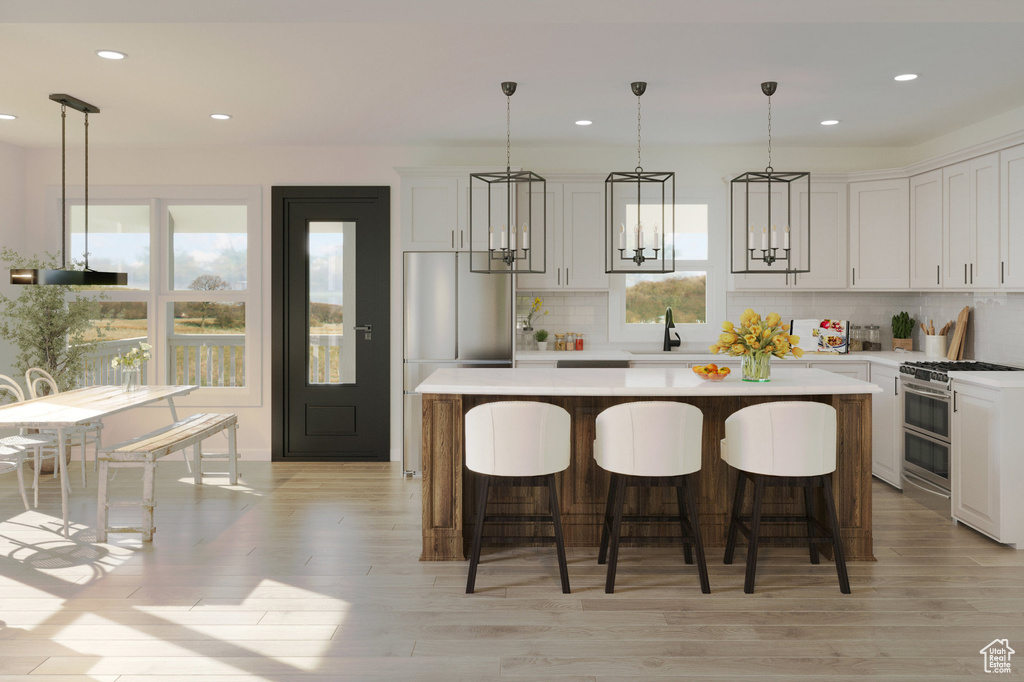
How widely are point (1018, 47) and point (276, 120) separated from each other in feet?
15.4

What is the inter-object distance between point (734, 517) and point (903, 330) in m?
3.51

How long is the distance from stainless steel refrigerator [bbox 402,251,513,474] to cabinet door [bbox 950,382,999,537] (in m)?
3.12

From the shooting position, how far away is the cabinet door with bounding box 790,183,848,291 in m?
5.91

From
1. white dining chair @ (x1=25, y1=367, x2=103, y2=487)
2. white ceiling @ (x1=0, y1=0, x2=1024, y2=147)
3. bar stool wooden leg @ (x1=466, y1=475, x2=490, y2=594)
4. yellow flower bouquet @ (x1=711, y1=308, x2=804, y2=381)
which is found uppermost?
white ceiling @ (x1=0, y1=0, x2=1024, y2=147)

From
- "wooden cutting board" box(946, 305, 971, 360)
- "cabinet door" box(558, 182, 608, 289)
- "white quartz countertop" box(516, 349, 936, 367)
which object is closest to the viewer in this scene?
"wooden cutting board" box(946, 305, 971, 360)

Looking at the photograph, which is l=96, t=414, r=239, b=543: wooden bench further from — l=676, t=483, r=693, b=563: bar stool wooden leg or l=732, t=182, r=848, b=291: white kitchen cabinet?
l=732, t=182, r=848, b=291: white kitchen cabinet

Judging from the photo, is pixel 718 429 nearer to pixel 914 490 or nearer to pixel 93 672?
pixel 914 490

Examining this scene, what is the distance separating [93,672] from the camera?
2.60m

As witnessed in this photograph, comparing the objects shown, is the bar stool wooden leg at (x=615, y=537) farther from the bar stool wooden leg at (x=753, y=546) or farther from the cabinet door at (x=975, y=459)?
the cabinet door at (x=975, y=459)

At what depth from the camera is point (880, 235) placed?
584 cm

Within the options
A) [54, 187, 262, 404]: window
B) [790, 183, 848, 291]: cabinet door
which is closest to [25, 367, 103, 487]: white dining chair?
[54, 187, 262, 404]: window

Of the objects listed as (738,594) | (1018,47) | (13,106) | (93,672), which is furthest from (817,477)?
(13,106)

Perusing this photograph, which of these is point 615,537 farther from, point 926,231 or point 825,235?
point 926,231

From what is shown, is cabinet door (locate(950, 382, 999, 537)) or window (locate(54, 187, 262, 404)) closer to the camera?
cabinet door (locate(950, 382, 999, 537))
